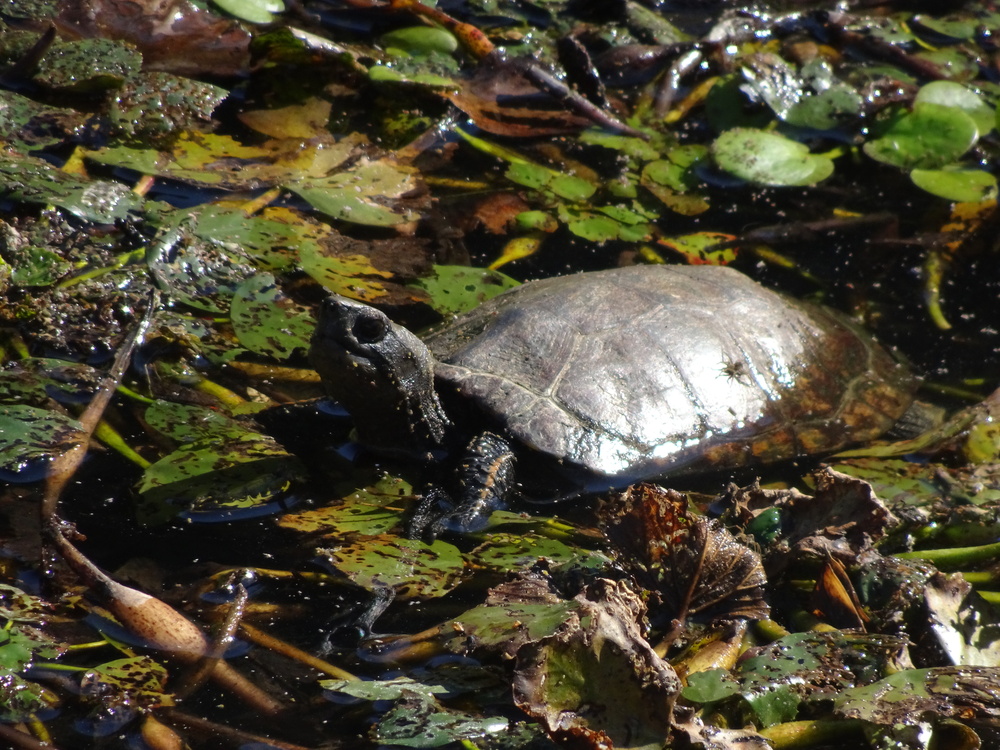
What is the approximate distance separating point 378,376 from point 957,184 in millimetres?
3594

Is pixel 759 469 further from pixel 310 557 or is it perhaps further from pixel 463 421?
pixel 310 557

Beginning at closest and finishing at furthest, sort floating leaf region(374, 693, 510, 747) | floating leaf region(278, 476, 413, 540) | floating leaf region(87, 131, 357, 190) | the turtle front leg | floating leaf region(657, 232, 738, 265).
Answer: floating leaf region(374, 693, 510, 747) → floating leaf region(278, 476, 413, 540) → the turtle front leg → floating leaf region(87, 131, 357, 190) → floating leaf region(657, 232, 738, 265)

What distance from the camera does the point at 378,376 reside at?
10.5ft

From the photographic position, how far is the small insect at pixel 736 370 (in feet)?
11.8

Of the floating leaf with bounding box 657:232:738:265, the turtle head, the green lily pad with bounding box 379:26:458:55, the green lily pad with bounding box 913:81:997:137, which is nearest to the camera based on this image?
the turtle head

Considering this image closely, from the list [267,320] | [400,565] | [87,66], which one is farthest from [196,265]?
[400,565]

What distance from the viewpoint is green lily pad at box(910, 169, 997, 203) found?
5012 mm

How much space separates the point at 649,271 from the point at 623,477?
99 centimetres

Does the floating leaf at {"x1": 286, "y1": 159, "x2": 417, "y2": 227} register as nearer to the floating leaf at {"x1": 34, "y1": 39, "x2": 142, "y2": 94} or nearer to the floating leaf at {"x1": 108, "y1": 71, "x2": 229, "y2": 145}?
the floating leaf at {"x1": 108, "y1": 71, "x2": 229, "y2": 145}

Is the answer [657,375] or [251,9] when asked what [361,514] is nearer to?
[657,375]

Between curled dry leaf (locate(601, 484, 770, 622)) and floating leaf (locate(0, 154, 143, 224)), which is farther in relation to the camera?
floating leaf (locate(0, 154, 143, 224))

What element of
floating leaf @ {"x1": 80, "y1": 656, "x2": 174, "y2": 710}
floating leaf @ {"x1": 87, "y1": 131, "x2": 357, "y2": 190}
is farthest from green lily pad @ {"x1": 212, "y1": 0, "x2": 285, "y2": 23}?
floating leaf @ {"x1": 80, "y1": 656, "x2": 174, "y2": 710}

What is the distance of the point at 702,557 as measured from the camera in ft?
8.14

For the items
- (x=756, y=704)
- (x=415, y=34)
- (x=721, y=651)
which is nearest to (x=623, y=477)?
(x=721, y=651)
